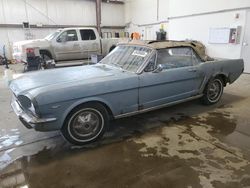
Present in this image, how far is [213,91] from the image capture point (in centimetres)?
486

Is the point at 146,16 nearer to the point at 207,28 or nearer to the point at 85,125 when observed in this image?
the point at 207,28

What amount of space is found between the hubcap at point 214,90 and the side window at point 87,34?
22.9 feet

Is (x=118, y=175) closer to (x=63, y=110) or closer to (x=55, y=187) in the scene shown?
(x=55, y=187)

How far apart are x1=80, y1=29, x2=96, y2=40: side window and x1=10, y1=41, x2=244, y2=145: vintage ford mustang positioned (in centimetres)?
611

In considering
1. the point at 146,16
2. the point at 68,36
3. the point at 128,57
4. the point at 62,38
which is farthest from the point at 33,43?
the point at 146,16

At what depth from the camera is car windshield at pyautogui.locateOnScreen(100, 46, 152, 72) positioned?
3699 millimetres

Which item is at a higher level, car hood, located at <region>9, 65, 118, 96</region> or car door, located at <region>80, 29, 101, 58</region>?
car door, located at <region>80, 29, 101, 58</region>

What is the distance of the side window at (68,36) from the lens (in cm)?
957

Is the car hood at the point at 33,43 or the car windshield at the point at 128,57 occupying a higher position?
the car hood at the point at 33,43

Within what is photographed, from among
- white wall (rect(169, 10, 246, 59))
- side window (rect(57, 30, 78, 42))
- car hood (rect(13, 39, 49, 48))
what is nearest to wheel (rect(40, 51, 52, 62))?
car hood (rect(13, 39, 49, 48))

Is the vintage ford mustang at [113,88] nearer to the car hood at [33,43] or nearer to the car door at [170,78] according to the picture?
the car door at [170,78]

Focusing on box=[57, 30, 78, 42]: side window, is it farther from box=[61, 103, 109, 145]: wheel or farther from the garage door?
the garage door

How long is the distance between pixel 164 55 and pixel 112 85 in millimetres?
1287

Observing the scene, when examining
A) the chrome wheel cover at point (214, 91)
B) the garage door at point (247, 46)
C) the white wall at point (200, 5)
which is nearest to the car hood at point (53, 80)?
the chrome wheel cover at point (214, 91)
